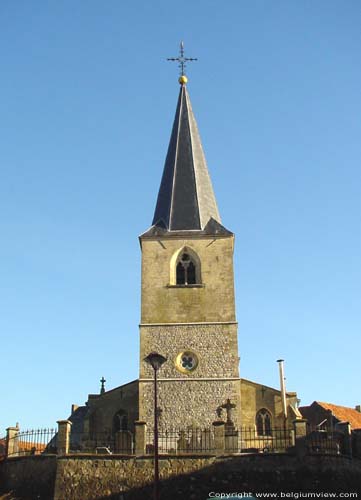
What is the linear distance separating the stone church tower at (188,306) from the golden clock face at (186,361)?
43 mm

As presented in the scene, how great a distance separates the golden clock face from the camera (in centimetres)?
2816

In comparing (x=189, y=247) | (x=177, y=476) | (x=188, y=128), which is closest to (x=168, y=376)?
(x=189, y=247)

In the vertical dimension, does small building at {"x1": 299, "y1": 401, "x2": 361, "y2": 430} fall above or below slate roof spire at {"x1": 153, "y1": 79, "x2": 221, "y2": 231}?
below

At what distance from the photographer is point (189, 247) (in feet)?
101

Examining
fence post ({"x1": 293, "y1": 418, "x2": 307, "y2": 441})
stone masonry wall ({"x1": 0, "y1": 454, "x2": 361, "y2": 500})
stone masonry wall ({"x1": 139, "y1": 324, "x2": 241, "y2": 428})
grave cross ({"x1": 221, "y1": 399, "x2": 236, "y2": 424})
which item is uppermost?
stone masonry wall ({"x1": 139, "y1": 324, "x2": 241, "y2": 428})

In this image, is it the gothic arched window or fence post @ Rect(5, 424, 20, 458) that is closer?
fence post @ Rect(5, 424, 20, 458)

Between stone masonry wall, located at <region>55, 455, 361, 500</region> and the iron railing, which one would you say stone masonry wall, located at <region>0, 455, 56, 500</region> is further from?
the iron railing

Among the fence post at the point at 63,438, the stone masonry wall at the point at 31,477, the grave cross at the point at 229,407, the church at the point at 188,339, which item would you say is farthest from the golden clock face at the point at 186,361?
the stone masonry wall at the point at 31,477

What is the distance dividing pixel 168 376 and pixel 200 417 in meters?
2.26

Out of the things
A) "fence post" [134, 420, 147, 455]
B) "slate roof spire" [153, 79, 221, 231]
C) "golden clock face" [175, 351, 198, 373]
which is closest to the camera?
"fence post" [134, 420, 147, 455]

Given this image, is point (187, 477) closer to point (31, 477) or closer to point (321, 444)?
point (321, 444)

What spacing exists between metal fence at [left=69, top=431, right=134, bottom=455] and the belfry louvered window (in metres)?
7.60

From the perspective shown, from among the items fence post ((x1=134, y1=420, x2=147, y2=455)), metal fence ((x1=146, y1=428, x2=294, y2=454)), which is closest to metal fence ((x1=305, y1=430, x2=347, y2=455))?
metal fence ((x1=146, y1=428, x2=294, y2=454))

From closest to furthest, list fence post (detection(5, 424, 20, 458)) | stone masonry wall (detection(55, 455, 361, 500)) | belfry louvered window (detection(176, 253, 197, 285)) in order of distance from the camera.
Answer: stone masonry wall (detection(55, 455, 361, 500)), fence post (detection(5, 424, 20, 458)), belfry louvered window (detection(176, 253, 197, 285))
